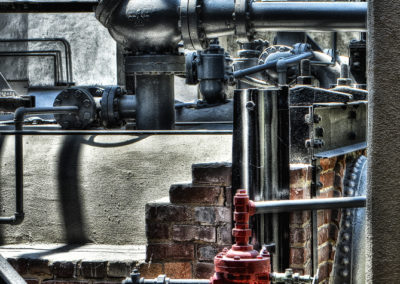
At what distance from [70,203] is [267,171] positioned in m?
1.27

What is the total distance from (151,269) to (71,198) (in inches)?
26.4

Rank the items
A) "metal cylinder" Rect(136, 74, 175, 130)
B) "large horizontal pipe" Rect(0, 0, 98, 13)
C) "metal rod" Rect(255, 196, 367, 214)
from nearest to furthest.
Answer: "metal rod" Rect(255, 196, 367, 214)
"metal cylinder" Rect(136, 74, 175, 130)
"large horizontal pipe" Rect(0, 0, 98, 13)

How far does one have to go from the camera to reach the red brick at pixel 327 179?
3.06m

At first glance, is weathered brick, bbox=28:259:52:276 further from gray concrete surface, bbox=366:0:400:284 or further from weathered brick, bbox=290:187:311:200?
gray concrete surface, bbox=366:0:400:284

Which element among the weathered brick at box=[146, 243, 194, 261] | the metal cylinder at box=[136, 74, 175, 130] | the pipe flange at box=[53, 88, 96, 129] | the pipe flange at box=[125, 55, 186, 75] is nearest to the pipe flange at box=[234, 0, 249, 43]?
the pipe flange at box=[125, 55, 186, 75]

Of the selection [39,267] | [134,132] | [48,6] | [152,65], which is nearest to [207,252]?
[39,267]

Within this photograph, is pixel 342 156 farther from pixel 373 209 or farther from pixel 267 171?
pixel 373 209

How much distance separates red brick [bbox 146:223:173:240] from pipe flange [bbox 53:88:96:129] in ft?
6.34

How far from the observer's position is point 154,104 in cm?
450

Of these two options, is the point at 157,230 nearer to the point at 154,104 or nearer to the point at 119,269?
the point at 119,269

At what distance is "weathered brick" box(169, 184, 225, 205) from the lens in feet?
9.53

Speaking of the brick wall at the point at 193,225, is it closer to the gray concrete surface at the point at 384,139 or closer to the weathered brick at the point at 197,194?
the weathered brick at the point at 197,194

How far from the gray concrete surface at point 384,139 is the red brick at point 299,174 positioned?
1252 millimetres

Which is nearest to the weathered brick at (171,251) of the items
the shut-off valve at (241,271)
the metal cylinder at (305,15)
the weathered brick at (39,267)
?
the weathered brick at (39,267)
